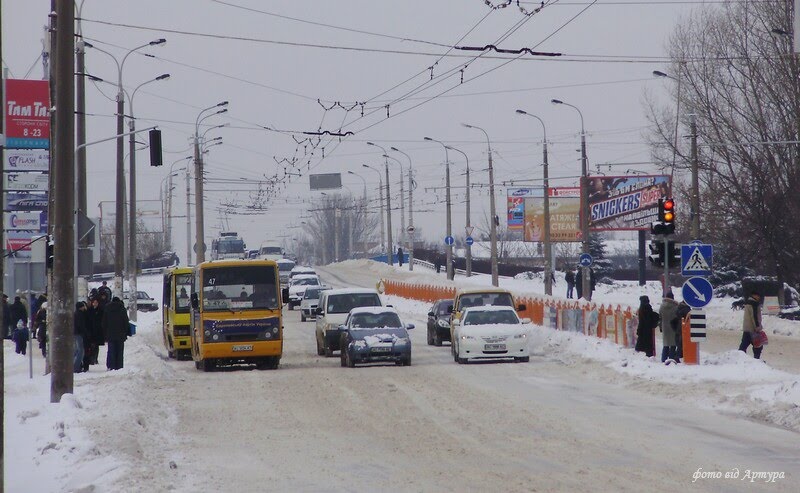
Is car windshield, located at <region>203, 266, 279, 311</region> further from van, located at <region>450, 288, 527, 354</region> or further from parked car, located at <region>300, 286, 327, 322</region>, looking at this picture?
parked car, located at <region>300, 286, 327, 322</region>

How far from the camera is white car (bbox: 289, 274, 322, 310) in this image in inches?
2411

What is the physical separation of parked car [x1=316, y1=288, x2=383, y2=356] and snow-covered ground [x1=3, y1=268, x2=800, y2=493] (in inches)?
155

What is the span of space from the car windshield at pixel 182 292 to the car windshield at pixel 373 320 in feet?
20.2

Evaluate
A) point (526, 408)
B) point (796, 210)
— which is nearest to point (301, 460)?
point (526, 408)

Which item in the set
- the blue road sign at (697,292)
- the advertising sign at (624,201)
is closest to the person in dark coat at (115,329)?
the blue road sign at (697,292)

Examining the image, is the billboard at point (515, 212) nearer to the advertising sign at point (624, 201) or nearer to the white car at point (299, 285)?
the advertising sign at point (624, 201)

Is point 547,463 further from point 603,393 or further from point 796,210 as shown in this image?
point 796,210

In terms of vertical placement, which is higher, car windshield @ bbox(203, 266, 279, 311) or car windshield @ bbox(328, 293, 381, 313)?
car windshield @ bbox(203, 266, 279, 311)

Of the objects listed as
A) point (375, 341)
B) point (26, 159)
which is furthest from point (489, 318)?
point (26, 159)

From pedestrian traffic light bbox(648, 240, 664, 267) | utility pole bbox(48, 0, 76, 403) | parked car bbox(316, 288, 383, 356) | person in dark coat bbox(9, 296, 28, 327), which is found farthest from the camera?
person in dark coat bbox(9, 296, 28, 327)

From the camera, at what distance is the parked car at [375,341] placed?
28.9 meters

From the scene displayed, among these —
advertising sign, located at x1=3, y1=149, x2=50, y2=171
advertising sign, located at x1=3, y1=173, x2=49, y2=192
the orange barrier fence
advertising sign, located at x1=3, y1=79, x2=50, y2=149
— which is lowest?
the orange barrier fence

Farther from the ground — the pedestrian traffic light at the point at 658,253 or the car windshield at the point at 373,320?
the pedestrian traffic light at the point at 658,253

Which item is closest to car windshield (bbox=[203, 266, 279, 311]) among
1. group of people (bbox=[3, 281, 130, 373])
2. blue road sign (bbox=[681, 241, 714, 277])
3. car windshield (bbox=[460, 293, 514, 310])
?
group of people (bbox=[3, 281, 130, 373])
